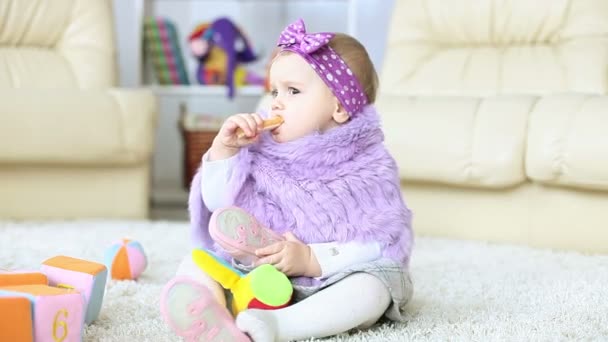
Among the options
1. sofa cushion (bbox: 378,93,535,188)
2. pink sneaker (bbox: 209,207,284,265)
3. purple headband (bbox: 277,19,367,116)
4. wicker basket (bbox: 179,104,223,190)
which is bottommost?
wicker basket (bbox: 179,104,223,190)

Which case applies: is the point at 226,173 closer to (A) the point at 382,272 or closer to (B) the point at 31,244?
(A) the point at 382,272

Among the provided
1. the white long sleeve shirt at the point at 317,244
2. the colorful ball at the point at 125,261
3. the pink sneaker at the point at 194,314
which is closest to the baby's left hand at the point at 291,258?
the white long sleeve shirt at the point at 317,244

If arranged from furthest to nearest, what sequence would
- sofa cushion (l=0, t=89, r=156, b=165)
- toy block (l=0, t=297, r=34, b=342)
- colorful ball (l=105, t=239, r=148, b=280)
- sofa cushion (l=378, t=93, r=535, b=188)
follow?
sofa cushion (l=0, t=89, r=156, b=165), sofa cushion (l=378, t=93, r=535, b=188), colorful ball (l=105, t=239, r=148, b=280), toy block (l=0, t=297, r=34, b=342)

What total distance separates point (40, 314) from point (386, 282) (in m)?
0.43

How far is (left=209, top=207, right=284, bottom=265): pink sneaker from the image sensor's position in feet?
3.22

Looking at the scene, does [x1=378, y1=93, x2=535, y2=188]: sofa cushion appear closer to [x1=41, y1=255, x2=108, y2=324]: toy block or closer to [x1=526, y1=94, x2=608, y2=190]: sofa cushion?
[x1=526, y1=94, x2=608, y2=190]: sofa cushion

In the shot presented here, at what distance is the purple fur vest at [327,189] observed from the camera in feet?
3.54

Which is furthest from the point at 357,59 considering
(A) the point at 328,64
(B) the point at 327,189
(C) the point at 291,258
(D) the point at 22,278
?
(D) the point at 22,278

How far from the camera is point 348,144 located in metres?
1.12

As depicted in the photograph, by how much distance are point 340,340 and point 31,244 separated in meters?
0.95

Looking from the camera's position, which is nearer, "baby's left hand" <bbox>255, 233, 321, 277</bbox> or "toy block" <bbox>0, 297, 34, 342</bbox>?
"toy block" <bbox>0, 297, 34, 342</bbox>

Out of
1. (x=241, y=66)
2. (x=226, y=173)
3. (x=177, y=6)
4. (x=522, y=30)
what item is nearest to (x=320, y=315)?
(x=226, y=173)

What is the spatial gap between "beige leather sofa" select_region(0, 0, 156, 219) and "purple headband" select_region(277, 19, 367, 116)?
1027mm

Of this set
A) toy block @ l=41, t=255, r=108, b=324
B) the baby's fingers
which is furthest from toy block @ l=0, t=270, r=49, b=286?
the baby's fingers
